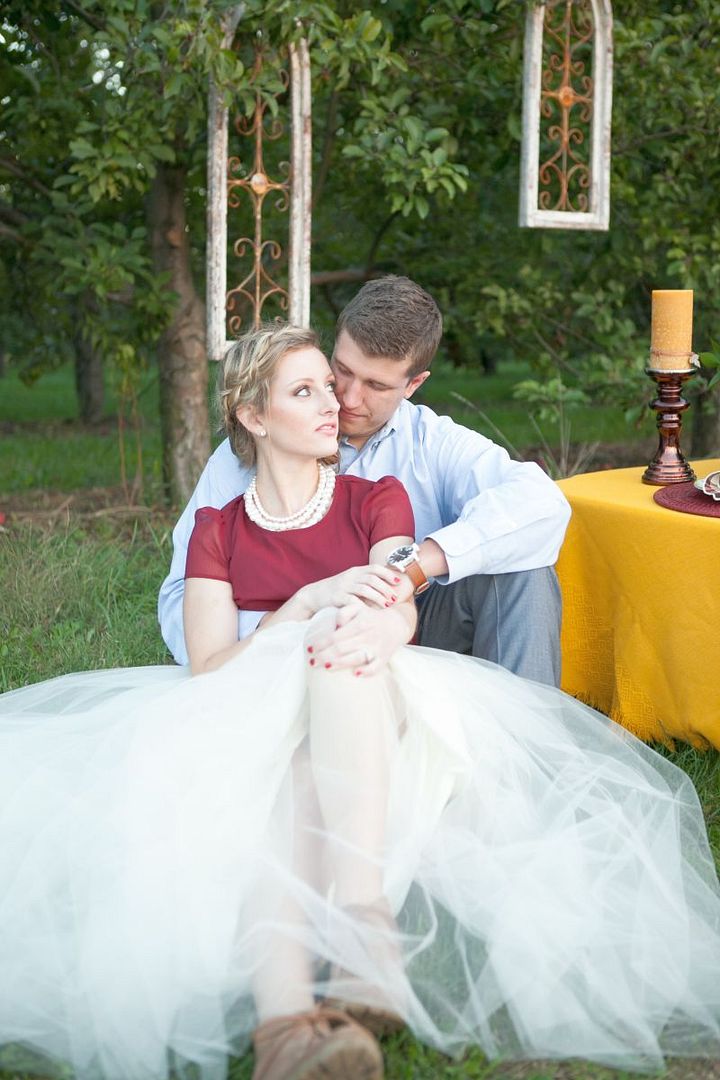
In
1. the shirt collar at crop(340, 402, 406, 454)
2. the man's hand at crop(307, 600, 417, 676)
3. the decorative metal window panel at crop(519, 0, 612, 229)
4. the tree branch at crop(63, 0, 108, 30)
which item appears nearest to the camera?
the man's hand at crop(307, 600, 417, 676)

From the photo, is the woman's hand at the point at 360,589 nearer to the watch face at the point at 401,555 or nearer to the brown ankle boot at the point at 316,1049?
the watch face at the point at 401,555

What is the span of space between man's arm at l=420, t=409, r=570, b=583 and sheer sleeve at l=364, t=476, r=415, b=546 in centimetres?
7

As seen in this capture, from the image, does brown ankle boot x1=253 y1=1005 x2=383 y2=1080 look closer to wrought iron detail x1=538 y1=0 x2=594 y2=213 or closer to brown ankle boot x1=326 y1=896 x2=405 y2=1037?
brown ankle boot x1=326 y1=896 x2=405 y2=1037

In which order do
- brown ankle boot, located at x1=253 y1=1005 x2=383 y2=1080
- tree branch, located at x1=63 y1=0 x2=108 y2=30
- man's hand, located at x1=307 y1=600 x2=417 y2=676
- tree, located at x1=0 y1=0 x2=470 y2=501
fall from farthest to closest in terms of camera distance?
tree branch, located at x1=63 y1=0 x2=108 y2=30, tree, located at x1=0 y1=0 x2=470 y2=501, man's hand, located at x1=307 y1=600 x2=417 y2=676, brown ankle boot, located at x1=253 y1=1005 x2=383 y2=1080

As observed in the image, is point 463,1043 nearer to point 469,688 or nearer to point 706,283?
point 469,688

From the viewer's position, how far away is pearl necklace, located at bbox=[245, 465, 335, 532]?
2.73 metres

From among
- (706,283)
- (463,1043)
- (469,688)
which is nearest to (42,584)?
(469,688)

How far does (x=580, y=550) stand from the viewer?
3084 mm

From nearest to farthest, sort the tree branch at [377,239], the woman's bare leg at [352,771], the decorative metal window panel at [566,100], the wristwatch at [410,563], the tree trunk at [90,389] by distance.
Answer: the woman's bare leg at [352,771] → the wristwatch at [410,563] → the decorative metal window panel at [566,100] → the tree branch at [377,239] → the tree trunk at [90,389]

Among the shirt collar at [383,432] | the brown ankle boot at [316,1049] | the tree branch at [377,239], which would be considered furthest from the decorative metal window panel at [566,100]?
the brown ankle boot at [316,1049]

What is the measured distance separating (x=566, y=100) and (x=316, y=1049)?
161 inches

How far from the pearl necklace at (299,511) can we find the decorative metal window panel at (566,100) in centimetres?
231

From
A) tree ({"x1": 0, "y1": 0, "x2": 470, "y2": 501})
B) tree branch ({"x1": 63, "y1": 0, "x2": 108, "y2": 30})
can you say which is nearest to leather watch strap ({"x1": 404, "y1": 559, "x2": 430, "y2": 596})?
tree ({"x1": 0, "y1": 0, "x2": 470, "y2": 501})

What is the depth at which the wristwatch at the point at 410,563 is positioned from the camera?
8.46ft
